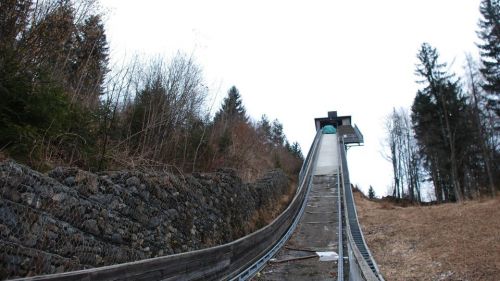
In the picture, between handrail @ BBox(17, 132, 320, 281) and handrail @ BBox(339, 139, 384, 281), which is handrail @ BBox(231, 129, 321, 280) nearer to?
handrail @ BBox(17, 132, 320, 281)

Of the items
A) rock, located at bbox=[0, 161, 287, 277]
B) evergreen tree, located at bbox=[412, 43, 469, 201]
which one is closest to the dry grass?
rock, located at bbox=[0, 161, 287, 277]

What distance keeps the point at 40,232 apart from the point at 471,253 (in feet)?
29.8

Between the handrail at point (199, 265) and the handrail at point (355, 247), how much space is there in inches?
93.5

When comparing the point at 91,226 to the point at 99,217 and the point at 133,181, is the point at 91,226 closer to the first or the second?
the point at 99,217

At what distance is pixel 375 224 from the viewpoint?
15.5m

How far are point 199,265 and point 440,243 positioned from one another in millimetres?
7493

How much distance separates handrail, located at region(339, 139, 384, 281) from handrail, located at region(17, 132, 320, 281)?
2376 mm

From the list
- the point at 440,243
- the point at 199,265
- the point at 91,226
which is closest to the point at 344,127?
the point at 440,243

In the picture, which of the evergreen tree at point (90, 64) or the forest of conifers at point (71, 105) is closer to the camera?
the forest of conifers at point (71, 105)

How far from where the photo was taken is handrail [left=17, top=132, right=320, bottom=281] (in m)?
3.95

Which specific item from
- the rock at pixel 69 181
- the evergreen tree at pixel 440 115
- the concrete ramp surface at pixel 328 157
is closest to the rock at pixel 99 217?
the rock at pixel 69 181

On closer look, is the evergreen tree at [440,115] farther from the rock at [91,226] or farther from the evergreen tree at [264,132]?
the rock at [91,226]

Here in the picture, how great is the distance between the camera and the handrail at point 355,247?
5.58m

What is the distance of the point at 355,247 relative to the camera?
7539 mm
